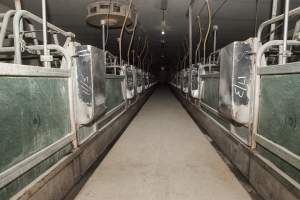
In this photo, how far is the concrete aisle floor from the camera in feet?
5.19

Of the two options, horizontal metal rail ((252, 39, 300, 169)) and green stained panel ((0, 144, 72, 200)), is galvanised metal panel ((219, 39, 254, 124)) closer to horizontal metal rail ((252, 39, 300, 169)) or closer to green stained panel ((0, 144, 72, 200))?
horizontal metal rail ((252, 39, 300, 169))

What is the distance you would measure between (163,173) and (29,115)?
1.10m

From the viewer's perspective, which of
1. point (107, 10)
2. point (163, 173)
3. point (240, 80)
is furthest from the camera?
point (107, 10)

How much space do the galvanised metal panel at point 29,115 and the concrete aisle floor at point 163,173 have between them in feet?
1.61

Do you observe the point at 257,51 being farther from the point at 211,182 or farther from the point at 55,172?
the point at 55,172

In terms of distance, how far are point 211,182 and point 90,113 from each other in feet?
3.32

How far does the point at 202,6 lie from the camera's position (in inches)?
199

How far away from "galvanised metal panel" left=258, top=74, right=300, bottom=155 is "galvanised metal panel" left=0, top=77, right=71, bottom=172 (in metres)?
1.31

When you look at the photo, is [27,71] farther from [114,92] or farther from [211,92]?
[211,92]

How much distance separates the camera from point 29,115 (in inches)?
47.9

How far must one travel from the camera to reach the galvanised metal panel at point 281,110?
1191 millimetres

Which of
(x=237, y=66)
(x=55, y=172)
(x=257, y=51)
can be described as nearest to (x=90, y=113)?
(x=55, y=172)

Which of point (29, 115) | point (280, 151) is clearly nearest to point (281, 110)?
point (280, 151)

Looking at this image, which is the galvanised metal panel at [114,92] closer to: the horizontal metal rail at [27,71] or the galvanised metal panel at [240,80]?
the horizontal metal rail at [27,71]
